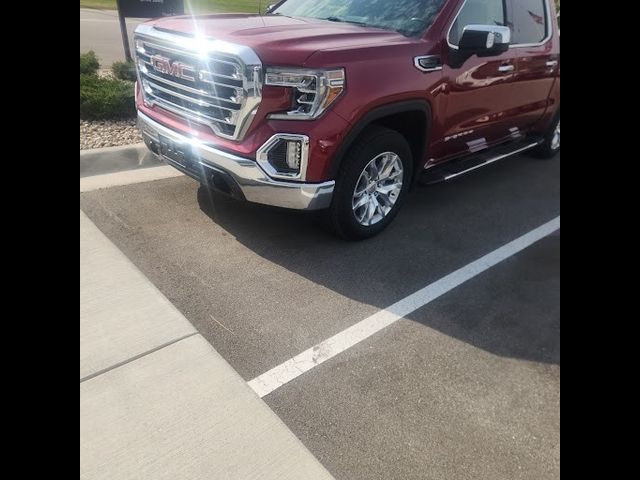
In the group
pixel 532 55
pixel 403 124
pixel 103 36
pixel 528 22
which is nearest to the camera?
pixel 403 124

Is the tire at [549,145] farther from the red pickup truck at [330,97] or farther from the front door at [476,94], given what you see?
the red pickup truck at [330,97]

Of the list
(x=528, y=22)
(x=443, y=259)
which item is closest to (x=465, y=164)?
(x=443, y=259)

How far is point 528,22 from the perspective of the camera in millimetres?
5098

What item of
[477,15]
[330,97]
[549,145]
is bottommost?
[549,145]

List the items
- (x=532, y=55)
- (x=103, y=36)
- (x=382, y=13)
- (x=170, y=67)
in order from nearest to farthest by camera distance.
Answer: (x=170, y=67) < (x=382, y=13) < (x=532, y=55) < (x=103, y=36)

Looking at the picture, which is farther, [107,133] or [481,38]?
[107,133]

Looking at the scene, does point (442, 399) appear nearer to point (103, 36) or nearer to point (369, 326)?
point (369, 326)

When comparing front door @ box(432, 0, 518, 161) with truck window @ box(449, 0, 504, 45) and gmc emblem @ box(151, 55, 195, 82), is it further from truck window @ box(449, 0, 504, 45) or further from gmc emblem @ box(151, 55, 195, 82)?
gmc emblem @ box(151, 55, 195, 82)

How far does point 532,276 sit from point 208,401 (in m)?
2.69

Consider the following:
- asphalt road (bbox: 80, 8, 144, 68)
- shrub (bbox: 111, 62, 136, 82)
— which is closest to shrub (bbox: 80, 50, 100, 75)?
shrub (bbox: 111, 62, 136, 82)

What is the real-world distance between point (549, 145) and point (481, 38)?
11.1 feet
